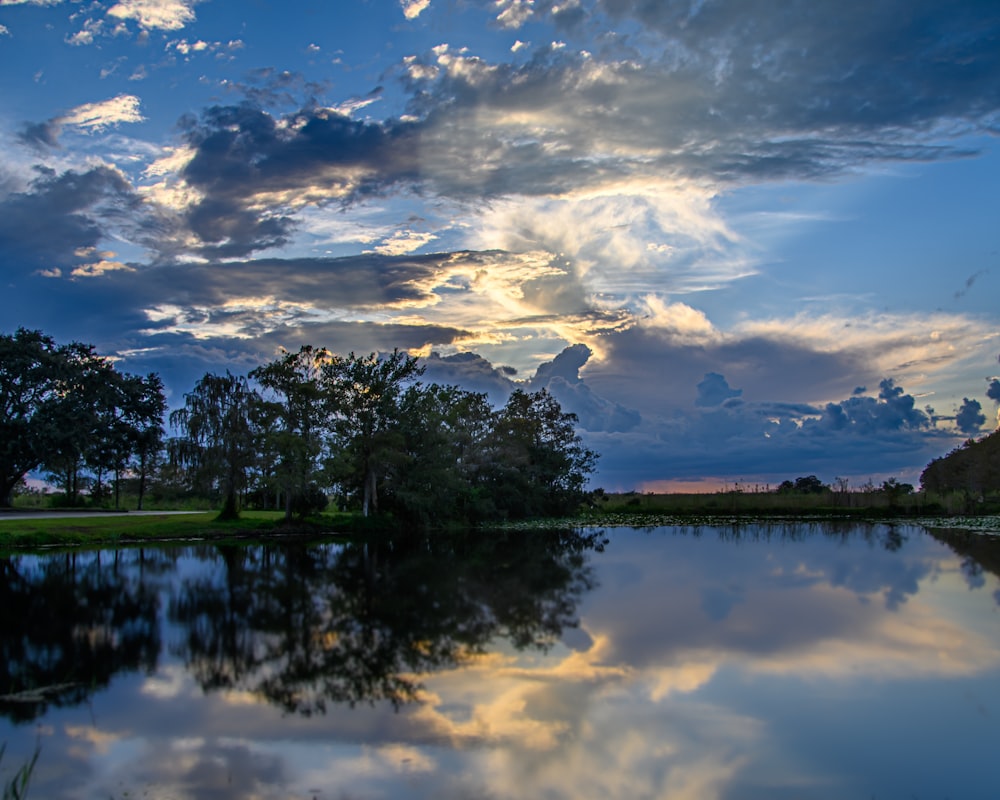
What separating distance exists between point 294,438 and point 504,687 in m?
35.2

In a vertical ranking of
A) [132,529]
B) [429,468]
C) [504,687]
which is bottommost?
[504,687]

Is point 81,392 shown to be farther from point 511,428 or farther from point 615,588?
point 615,588

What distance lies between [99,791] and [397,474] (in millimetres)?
44903

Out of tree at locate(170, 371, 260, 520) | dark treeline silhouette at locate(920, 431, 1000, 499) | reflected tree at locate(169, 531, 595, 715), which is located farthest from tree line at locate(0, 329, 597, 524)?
dark treeline silhouette at locate(920, 431, 1000, 499)

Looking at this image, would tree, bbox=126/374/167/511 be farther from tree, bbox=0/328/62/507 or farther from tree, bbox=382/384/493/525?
tree, bbox=382/384/493/525

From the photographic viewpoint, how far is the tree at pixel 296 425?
45125mm

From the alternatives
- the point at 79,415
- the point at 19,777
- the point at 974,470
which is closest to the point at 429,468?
the point at 79,415

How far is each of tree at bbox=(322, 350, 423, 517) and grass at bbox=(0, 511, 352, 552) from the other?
2.99m

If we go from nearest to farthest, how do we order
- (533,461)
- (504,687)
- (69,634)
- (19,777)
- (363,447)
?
(19,777) → (504,687) → (69,634) → (363,447) → (533,461)

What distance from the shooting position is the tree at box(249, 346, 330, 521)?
45125 mm

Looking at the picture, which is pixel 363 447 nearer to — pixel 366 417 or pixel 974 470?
pixel 366 417

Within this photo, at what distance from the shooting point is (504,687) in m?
11.8

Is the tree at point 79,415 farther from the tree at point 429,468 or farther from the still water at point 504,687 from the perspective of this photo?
the still water at point 504,687

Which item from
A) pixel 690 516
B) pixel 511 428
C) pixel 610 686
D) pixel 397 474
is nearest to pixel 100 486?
pixel 397 474
